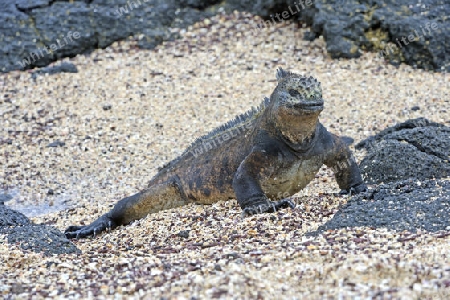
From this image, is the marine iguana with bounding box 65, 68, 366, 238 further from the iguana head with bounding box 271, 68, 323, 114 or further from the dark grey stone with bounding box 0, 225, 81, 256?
the dark grey stone with bounding box 0, 225, 81, 256

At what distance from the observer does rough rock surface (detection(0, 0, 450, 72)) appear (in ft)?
36.2

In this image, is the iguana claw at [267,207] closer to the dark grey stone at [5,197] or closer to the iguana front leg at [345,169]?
the iguana front leg at [345,169]

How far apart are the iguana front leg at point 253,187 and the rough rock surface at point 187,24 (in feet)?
19.6

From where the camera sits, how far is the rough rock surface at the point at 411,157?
6.68 meters

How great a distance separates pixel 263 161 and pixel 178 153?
3561mm

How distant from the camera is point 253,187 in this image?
559 cm

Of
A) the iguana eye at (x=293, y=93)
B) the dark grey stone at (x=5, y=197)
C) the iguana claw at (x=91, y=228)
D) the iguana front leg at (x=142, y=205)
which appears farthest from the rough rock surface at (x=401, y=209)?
the dark grey stone at (x=5, y=197)

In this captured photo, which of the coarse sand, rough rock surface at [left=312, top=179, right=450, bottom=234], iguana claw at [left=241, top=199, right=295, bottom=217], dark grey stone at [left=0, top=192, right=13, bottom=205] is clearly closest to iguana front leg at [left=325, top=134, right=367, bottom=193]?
the coarse sand

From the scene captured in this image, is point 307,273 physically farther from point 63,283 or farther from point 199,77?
point 199,77

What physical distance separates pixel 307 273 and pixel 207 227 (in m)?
1.84

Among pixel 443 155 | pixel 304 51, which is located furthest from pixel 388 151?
pixel 304 51

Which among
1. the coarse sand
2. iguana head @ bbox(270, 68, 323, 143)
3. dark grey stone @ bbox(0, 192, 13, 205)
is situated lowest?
dark grey stone @ bbox(0, 192, 13, 205)

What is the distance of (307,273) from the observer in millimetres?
3658

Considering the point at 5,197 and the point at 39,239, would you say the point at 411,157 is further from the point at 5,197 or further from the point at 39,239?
the point at 5,197
